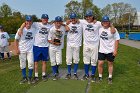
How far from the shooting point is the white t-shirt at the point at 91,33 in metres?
9.34

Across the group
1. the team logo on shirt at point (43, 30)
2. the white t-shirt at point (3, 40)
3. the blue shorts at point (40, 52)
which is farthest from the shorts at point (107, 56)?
the white t-shirt at point (3, 40)

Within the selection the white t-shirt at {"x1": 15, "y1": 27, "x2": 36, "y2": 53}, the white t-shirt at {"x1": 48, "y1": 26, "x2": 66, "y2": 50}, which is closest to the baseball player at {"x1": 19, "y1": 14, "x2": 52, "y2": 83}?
the white t-shirt at {"x1": 48, "y1": 26, "x2": 66, "y2": 50}

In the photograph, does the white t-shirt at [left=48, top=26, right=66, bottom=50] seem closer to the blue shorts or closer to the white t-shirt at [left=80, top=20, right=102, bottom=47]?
the blue shorts

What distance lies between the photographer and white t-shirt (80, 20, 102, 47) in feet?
30.7

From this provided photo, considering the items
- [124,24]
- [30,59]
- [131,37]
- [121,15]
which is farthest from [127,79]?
[121,15]

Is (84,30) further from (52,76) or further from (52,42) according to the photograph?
(52,76)

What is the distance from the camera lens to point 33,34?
30.2 feet

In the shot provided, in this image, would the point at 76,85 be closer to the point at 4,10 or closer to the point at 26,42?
the point at 26,42

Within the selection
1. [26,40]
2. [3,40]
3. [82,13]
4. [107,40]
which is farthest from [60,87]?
[82,13]

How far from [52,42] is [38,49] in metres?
0.50

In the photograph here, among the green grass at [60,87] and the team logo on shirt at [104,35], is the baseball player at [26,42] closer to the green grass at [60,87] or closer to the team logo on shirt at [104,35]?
the green grass at [60,87]

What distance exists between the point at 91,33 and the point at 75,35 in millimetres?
554

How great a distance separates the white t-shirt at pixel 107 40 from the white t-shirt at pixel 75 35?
29.5 inches

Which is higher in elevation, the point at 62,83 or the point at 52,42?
the point at 52,42
